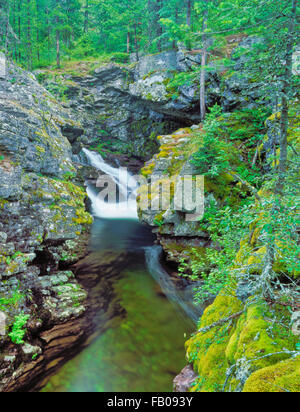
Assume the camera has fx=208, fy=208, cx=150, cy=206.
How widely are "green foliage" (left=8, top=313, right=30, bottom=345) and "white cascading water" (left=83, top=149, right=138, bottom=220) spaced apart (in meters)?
10.4

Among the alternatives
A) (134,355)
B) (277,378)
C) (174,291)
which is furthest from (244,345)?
(174,291)

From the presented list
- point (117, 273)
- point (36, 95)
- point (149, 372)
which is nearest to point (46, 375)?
point (149, 372)

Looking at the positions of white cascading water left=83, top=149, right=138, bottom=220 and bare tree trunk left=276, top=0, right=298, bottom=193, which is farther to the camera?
white cascading water left=83, top=149, right=138, bottom=220

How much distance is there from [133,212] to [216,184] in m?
8.82

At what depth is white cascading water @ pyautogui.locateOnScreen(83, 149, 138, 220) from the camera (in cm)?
1579

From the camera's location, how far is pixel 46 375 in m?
4.50

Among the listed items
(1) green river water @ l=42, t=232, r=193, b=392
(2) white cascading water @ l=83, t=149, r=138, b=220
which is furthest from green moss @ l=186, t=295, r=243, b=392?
(2) white cascading water @ l=83, t=149, r=138, b=220

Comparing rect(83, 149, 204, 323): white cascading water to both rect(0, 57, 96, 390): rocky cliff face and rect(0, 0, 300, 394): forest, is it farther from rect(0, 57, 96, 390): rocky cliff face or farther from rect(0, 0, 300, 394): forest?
rect(0, 57, 96, 390): rocky cliff face

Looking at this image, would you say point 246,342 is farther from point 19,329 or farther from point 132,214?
point 132,214

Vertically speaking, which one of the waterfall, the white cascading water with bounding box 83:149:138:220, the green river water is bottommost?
the green river water

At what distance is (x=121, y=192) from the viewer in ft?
57.0

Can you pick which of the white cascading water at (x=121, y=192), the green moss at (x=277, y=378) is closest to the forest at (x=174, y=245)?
the green moss at (x=277, y=378)

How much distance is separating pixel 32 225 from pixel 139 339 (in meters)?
4.38
